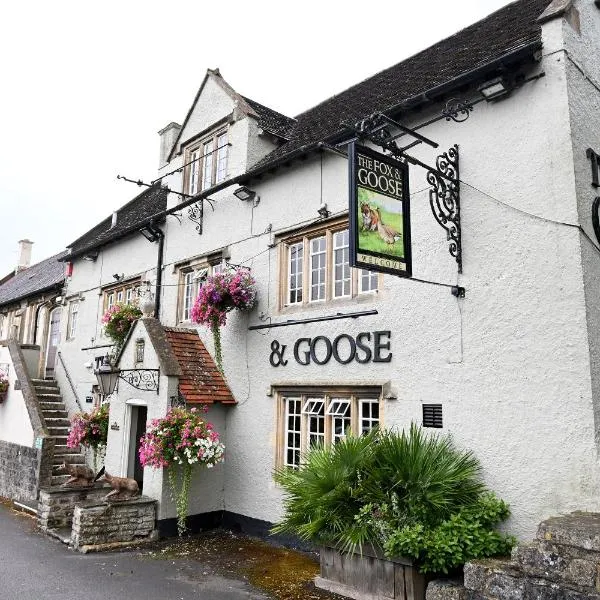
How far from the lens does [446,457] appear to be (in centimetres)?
709

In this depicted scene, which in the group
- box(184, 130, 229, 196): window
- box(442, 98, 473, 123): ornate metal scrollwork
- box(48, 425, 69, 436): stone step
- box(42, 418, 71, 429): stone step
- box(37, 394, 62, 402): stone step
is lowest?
box(48, 425, 69, 436): stone step

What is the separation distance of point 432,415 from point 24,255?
32.5 meters

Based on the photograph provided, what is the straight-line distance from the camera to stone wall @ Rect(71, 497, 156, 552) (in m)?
9.43

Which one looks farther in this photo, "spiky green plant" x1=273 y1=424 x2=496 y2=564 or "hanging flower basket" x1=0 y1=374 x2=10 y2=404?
"hanging flower basket" x1=0 y1=374 x2=10 y2=404

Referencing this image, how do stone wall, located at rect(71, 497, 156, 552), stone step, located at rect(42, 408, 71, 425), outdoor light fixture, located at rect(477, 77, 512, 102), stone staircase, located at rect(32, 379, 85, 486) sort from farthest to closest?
1. stone step, located at rect(42, 408, 71, 425)
2. stone staircase, located at rect(32, 379, 85, 486)
3. stone wall, located at rect(71, 497, 156, 552)
4. outdoor light fixture, located at rect(477, 77, 512, 102)

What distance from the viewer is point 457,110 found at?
25.1ft

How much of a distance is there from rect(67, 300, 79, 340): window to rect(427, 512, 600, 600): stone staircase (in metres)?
15.2

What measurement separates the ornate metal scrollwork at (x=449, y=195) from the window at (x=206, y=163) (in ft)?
18.7

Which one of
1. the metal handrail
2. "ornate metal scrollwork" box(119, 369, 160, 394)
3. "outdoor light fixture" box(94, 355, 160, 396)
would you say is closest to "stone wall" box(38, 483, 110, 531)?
"outdoor light fixture" box(94, 355, 160, 396)

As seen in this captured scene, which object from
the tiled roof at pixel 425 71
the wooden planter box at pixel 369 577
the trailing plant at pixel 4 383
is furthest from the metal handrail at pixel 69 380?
the wooden planter box at pixel 369 577

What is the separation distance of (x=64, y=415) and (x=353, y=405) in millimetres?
11628

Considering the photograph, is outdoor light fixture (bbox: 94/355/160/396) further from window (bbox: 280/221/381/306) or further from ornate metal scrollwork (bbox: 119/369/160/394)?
window (bbox: 280/221/381/306)

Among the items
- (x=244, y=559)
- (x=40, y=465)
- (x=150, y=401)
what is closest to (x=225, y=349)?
(x=150, y=401)

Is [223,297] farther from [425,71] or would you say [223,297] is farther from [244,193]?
[425,71]
